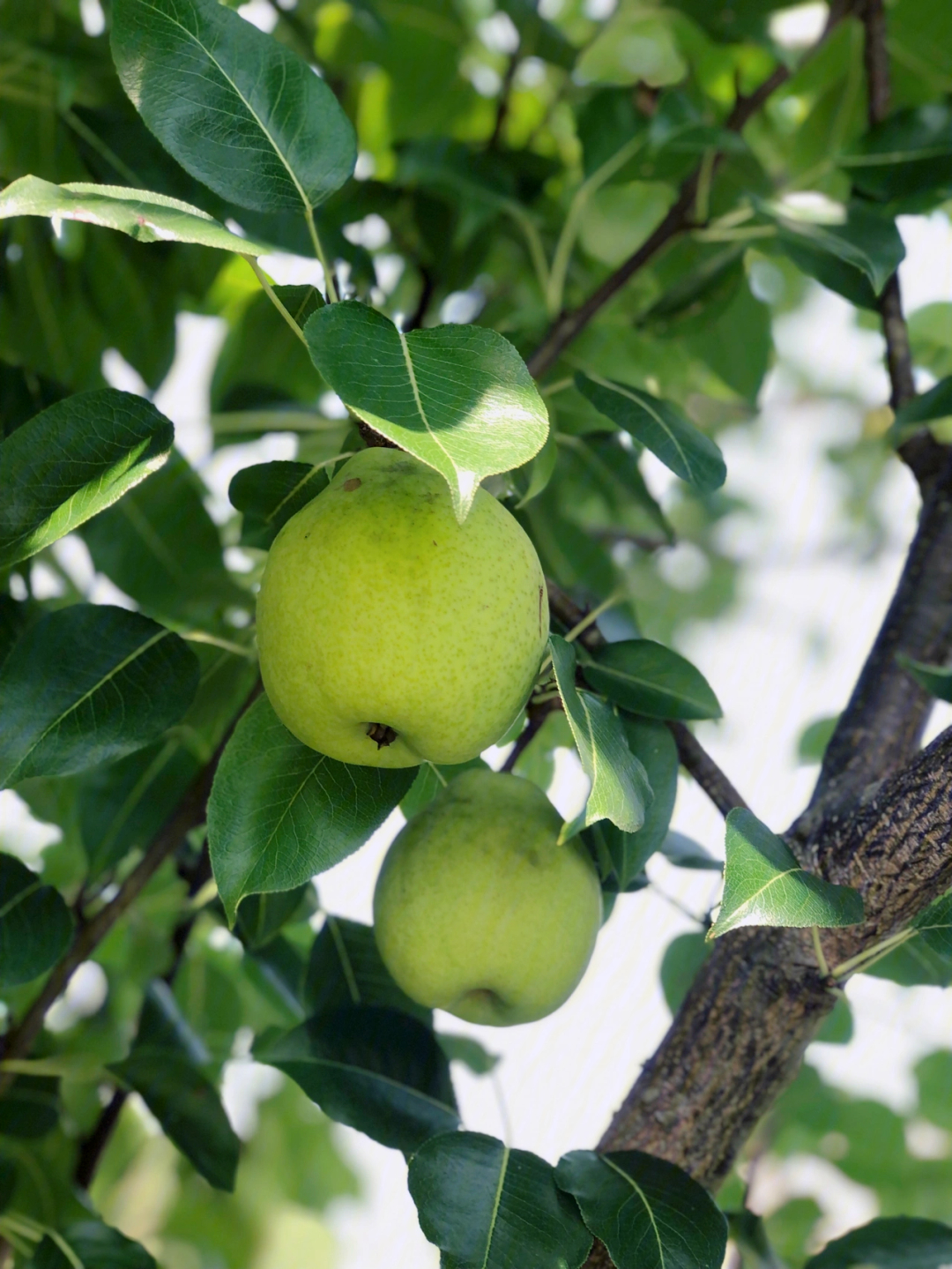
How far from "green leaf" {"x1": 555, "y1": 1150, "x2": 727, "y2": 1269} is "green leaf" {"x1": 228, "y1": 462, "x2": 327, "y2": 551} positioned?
0.43 metres

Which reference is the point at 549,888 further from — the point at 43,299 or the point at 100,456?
the point at 43,299

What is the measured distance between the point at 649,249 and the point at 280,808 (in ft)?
2.26

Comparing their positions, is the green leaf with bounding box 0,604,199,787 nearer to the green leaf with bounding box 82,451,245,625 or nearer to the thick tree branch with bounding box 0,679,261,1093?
the thick tree branch with bounding box 0,679,261,1093

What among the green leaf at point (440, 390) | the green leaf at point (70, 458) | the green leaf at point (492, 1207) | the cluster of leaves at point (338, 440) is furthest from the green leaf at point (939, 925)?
the green leaf at point (70, 458)

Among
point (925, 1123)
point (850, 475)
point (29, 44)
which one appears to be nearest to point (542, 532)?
point (29, 44)

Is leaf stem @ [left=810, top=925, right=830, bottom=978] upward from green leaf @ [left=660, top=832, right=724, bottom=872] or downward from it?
upward

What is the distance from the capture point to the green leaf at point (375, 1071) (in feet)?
2.58

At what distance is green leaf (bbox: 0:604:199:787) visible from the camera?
70 centimetres

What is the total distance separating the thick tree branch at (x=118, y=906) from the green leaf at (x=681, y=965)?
1.47 ft

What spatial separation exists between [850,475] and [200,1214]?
166 centimetres

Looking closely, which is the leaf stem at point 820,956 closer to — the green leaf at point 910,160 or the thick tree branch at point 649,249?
the thick tree branch at point 649,249

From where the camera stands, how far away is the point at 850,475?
221 cm

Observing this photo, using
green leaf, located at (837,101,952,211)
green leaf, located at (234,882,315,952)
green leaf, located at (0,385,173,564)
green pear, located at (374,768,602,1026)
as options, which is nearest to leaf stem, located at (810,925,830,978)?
green pear, located at (374,768,602,1026)

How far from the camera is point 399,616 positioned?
1.77ft
